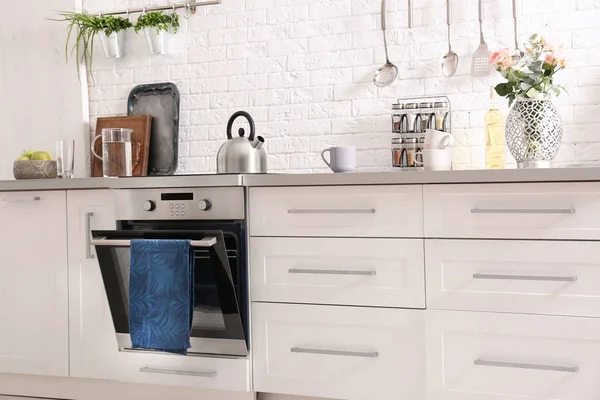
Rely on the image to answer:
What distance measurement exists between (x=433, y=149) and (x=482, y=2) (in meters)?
0.74

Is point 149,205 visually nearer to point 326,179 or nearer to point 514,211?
point 326,179

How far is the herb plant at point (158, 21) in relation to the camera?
10.5 ft

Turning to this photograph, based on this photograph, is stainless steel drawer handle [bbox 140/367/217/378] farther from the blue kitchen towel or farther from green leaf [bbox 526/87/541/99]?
green leaf [bbox 526/87/541/99]

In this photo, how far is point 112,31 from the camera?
10.8 feet

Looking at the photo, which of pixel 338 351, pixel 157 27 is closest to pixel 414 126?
pixel 338 351

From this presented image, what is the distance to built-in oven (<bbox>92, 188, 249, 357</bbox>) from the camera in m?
2.41

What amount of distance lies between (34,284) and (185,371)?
2.50ft

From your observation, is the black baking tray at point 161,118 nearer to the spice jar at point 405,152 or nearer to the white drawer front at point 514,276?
the spice jar at point 405,152

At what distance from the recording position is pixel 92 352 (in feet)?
8.77

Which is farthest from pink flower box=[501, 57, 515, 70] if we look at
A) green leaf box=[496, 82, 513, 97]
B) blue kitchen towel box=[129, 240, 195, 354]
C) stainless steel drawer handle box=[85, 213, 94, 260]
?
stainless steel drawer handle box=[85, 213, 94, 260]

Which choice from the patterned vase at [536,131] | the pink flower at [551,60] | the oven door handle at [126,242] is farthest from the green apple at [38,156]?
the pink flower at [551,60]

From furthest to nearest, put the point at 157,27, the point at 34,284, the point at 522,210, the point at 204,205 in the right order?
the point at 157,27, the point at 34,284, the point at 204,205, the point at 522,210

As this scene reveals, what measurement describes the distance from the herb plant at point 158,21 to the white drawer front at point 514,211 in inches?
64.6

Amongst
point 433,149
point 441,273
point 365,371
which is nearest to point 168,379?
point 365,371
